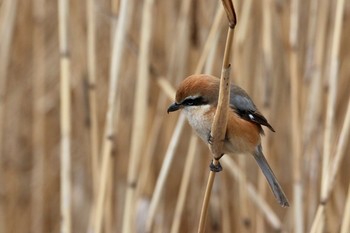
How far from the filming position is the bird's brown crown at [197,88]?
1.27m

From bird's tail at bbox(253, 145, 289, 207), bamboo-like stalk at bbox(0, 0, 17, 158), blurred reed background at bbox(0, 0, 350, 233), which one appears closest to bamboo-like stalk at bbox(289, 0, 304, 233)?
blurred reed background at bbox(0, 0, 350, 233)

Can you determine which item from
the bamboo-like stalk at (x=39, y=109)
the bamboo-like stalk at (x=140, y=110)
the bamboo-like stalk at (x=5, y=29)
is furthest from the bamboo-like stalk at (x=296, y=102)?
the bamboo-like stalk at (x=39, y=109)

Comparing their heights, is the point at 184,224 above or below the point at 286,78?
below

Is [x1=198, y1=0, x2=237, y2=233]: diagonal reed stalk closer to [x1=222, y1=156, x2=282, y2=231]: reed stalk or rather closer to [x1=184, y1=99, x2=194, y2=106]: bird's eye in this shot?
[x1=184, y1=99, x2=194, y2=106]: bird's eye

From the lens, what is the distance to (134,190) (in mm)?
1629

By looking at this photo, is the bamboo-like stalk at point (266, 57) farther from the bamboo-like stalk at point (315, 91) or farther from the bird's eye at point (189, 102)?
the bird's eye at point (189, 102)

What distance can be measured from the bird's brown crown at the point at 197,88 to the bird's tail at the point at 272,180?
20 centimetres

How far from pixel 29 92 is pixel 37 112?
40cm

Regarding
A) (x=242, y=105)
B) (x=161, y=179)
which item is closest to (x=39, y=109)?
(x=161, y=179)

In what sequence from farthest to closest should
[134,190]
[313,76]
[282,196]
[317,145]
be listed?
[317,145]
[313,76]
[134,190]
[282,196]

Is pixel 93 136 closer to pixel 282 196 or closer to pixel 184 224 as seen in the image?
pixel 282 196

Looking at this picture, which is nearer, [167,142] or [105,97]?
[167,142]

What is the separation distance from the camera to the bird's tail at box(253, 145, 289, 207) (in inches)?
51.4

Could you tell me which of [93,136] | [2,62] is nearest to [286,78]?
[93,136]
